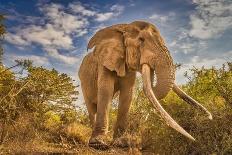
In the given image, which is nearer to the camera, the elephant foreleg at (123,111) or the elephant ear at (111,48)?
the elephant ear at (111,48)

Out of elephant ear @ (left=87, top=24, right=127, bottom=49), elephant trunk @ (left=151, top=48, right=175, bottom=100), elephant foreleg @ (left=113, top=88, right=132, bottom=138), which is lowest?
elephant foreleg @ (left=113, top=88, right=132, bottom=138)

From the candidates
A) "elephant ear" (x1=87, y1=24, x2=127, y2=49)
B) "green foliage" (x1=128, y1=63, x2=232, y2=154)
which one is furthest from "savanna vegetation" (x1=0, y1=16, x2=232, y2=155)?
"elephant ear" (x1=87, y1=24, x2=127, y2=49)

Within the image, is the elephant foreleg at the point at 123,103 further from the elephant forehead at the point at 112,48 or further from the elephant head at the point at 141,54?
the elephant forehead at the point at 112,48

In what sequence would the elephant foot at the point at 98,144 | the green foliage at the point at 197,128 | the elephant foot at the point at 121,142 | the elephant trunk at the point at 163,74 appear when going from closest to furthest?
the green foliage at the point at 197,128, the elephant trunk at the point at 163,74, the elephant foot at the point at 98,144, the elephant foot at the point at 121,142

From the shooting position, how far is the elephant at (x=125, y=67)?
9617mm

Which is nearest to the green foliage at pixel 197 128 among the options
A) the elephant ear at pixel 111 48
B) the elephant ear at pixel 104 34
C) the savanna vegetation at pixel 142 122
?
the savanna vegetation at pixel 142 122

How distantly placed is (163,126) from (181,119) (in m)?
0.45

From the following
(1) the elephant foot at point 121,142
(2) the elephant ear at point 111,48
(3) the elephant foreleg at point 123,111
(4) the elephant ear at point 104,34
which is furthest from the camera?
(3) the elephant foreleg at point 123,111

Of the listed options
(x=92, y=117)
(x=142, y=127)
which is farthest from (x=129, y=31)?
(x=92, y=117)

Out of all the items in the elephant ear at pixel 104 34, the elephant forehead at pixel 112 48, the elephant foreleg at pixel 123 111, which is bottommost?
→ the elephant foreleg at pixel 123 111

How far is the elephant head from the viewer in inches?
375

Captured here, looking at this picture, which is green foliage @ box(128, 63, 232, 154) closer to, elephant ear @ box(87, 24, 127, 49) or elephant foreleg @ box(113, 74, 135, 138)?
elephant foreleg @ box(113, 74, 135, 138)

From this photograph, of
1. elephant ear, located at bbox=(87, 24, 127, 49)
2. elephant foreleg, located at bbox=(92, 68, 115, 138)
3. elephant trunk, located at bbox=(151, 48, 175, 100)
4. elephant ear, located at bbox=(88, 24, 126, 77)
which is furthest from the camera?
elephant ear, located at bbox=(87, 24, 127, 49)

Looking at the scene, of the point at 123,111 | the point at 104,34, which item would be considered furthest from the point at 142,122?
the point at 104,34
